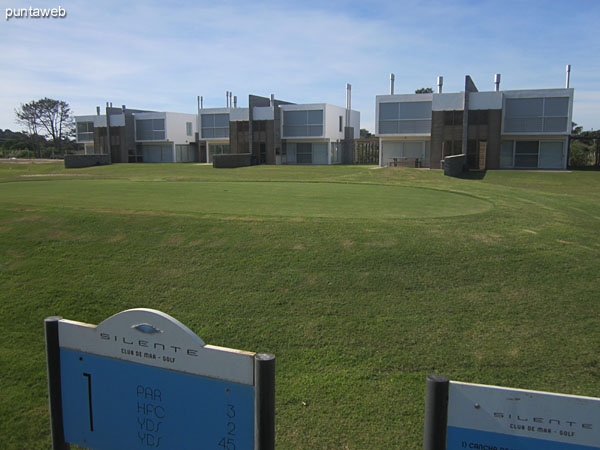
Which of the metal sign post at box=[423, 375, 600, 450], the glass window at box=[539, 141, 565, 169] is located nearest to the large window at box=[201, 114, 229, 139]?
the glass window at box=[539, 141, 565, 169]

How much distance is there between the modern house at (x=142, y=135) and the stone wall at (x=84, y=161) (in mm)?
9846

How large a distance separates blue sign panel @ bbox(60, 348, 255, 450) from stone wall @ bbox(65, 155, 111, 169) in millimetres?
49928

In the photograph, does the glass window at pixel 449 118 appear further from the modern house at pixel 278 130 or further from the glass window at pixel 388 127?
the modern house at pixel 278 130

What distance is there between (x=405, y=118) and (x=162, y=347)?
44.0 m

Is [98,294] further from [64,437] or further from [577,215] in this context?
[577,215]

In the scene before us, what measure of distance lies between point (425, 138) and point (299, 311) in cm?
4135

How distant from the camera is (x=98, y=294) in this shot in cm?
798

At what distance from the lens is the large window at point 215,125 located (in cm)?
5866

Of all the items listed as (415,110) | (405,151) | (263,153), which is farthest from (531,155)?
(263,153)

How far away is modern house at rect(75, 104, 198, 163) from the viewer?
6556 cm

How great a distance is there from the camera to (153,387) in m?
3.27

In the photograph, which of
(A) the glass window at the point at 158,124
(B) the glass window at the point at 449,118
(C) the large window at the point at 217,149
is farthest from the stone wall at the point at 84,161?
(B) the glass window at the point at 449,118

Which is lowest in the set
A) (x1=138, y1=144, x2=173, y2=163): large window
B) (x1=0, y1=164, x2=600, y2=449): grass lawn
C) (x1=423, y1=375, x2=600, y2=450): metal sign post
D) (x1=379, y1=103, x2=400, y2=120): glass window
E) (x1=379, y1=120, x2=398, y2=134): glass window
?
(x1=0, y1=164, x2=600, y2=449): grass lawn

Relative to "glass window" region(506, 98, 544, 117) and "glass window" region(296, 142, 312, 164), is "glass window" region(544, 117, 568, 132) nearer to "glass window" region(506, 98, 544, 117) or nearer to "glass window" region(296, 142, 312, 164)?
"glass window" region(506, 98, 544, 117)
